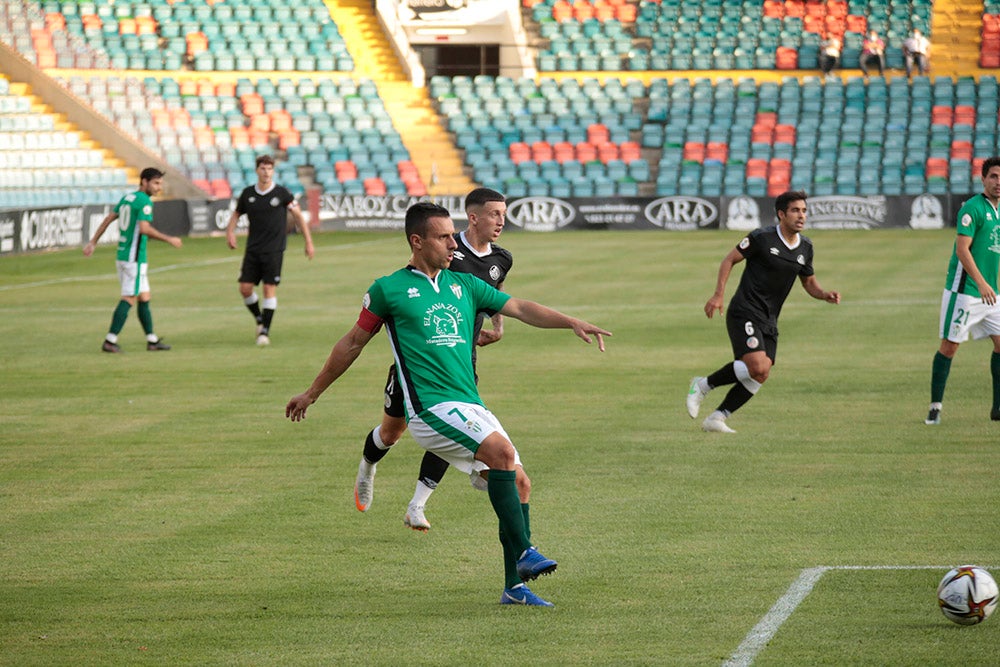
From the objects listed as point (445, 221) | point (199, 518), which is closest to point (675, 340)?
point (199, 518)

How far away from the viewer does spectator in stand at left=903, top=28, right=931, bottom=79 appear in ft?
161

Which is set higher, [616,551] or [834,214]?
[616,551]

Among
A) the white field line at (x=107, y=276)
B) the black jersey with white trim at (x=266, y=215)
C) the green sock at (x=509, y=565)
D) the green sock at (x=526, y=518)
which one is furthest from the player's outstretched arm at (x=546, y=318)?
the white field line at (x=107, y=276)

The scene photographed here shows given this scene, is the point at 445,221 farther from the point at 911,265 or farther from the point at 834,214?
the point at 834,214

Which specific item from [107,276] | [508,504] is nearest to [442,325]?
[508,504]

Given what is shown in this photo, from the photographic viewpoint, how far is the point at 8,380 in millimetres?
15242

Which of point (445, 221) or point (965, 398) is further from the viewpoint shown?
point (965, 398)

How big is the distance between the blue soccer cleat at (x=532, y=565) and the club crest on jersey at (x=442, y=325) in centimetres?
108

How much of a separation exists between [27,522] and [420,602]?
313 cm

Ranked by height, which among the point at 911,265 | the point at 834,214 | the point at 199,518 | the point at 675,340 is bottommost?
the point at 834,214

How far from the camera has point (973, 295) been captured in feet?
39.8

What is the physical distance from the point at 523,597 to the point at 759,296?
19.1 feet

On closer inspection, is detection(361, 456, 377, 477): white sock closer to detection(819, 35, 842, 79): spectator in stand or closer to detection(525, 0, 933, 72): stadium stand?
detection(819, 35, 842, 79): spectator in stand

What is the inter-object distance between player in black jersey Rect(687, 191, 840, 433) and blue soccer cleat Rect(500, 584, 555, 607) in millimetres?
5286
